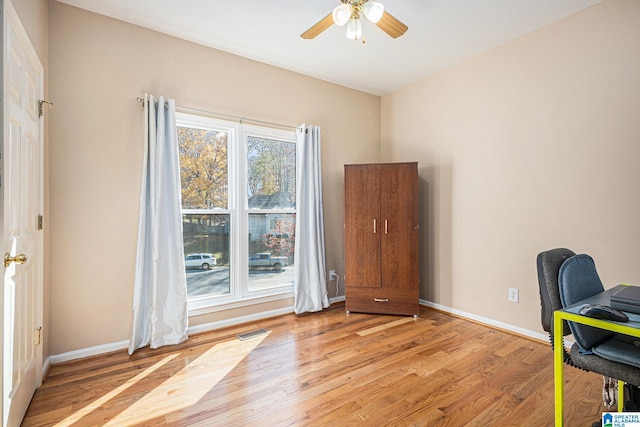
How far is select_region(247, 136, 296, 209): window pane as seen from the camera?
132 inches

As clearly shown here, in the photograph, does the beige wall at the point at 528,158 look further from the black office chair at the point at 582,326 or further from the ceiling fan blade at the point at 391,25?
the ceiling fan blade at the point at 391,25

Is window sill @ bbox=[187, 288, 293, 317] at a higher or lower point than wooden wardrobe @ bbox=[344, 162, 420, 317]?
lower

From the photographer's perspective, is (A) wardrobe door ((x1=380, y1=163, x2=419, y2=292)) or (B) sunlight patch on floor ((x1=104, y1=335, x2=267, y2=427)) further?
(A) wardrobe door ((x1=380, y1=163, x2=419, y2=292))

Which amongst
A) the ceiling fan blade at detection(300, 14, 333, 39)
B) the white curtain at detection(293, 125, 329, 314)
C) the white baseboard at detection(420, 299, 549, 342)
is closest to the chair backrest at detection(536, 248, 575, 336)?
the white baseboard at detection(420, 299, 549, 342)

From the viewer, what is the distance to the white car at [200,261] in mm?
2979

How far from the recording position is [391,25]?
7.09 feet

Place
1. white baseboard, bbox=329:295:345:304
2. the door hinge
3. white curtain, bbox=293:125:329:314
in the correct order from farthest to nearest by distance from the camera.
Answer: white baseboard, bbox=329:295:345:304 < white curtain, bbox=293:125:329:314 < the door hinge

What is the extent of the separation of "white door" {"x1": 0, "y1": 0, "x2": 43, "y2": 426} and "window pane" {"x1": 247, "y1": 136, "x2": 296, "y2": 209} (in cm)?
171

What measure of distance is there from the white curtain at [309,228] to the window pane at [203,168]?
2.70 ft

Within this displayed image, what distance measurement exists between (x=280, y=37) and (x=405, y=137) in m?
1.94

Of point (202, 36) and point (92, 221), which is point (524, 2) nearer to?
point (202, 36)

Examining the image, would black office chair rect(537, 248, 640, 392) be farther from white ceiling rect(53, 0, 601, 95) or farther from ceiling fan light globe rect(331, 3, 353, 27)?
white ceiling rect(53, 0, 601, 95)

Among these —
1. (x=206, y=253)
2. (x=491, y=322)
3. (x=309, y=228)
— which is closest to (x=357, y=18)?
(x=309, y=228)

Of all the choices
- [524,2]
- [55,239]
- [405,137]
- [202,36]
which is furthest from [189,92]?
[524,2]
